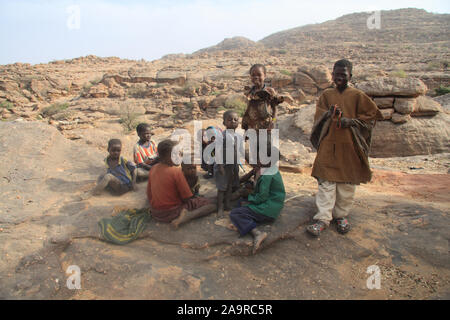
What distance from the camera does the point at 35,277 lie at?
239cm

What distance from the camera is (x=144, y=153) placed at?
4.57 metres

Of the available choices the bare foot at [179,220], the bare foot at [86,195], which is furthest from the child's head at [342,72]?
the bare foot at [86,195]

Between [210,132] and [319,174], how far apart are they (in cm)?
158

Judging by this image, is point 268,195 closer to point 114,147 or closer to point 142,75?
point 114,147

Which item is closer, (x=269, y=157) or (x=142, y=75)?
(x=269, y=157)

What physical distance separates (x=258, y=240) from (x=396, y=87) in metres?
7.18

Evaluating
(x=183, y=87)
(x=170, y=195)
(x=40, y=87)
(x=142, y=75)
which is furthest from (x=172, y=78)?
(x=170, y=195)

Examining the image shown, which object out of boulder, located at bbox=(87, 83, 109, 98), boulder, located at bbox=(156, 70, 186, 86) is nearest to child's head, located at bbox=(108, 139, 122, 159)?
boulder, located at bbox=(87, 83, 109, 98)

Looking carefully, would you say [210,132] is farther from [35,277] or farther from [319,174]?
[35,277]

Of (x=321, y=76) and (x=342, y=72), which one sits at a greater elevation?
(x=321, y=76)

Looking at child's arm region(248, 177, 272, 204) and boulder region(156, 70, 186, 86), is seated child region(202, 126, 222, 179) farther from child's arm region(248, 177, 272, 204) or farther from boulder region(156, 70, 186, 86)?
boulder region(156, 70, 186, 86)

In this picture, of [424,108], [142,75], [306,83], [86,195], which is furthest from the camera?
[142,75]
